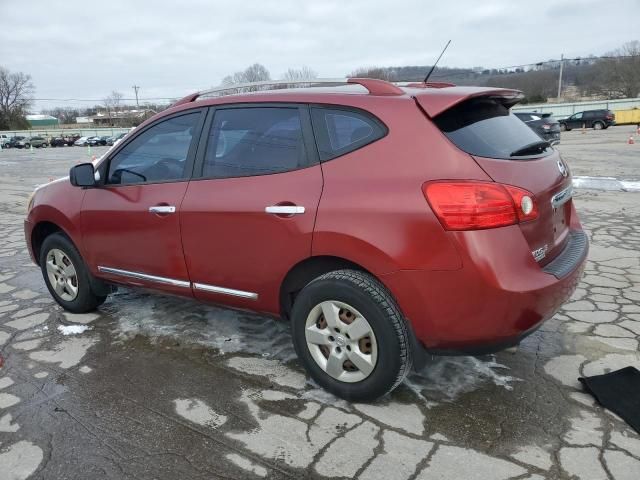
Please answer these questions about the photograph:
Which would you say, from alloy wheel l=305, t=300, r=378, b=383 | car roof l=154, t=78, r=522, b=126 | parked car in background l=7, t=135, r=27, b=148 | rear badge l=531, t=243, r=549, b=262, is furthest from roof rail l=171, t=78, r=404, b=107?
parked car in background l=7, t=135, r=27, b=148

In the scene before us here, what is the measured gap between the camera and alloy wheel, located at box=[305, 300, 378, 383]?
9.22 ft

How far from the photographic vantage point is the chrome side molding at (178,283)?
3330 mm

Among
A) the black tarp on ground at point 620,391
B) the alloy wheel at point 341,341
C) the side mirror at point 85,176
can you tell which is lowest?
the black tarp on ground at point 620,391

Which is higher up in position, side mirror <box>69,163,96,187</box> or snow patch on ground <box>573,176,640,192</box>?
side mirror <box>69,163,96,187</box>

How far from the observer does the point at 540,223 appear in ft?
8.91

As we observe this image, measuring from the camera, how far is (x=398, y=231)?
8.60 ft

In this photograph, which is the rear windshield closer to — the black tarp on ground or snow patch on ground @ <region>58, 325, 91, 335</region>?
the black tarp on ground

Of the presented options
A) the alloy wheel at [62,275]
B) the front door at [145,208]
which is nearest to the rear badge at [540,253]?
the front door at [145,208]

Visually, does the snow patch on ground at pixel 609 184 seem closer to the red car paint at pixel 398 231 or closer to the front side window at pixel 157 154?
the red car paint at pixel 398 231

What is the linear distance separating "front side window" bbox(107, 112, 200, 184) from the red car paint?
20cm

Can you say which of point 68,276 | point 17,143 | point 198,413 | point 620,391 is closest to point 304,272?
point 198,413

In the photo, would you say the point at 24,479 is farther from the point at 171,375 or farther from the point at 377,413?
the point at 377,413

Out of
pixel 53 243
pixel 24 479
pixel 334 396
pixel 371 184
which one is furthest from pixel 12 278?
pixel 371 184

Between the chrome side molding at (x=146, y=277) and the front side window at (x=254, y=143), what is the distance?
0.78m
